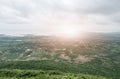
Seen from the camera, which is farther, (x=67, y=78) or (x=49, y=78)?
(x=49, y=78)

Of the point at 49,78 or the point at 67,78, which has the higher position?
the point at 67,78

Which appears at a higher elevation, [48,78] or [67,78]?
[67,78]

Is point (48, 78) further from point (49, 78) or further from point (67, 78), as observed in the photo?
point (67, 78)

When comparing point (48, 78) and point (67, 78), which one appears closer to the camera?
point (67, 78)

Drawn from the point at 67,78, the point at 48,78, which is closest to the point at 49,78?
the point at 48,78
